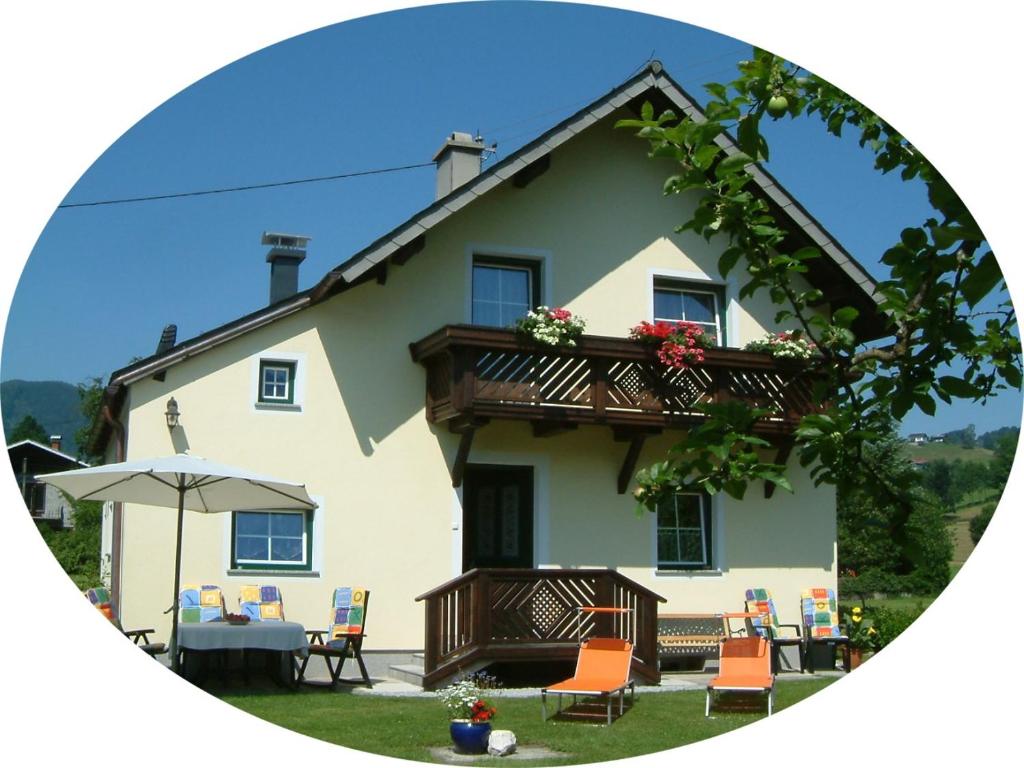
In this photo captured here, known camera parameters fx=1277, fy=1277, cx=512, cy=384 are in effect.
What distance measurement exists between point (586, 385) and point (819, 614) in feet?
13.8

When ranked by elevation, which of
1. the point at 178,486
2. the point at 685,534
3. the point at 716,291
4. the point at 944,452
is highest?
the point at 716,291

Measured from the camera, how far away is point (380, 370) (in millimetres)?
14250

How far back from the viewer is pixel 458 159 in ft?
51.9

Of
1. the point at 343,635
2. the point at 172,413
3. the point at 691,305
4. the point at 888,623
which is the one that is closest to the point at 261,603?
the point at 343,635

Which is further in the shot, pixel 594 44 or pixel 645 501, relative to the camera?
pixel 594 44

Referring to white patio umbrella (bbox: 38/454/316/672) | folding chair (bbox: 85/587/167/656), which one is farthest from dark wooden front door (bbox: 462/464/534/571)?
folding chair (bbox: 85/587/167/656)

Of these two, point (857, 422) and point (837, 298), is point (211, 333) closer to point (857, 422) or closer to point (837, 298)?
point (837, 298)

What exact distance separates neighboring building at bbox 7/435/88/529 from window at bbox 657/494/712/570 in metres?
6.81

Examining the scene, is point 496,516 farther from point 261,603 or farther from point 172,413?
point 172,413

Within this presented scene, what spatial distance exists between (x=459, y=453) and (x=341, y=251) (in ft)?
8.47

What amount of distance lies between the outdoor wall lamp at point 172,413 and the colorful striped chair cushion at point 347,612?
245cm

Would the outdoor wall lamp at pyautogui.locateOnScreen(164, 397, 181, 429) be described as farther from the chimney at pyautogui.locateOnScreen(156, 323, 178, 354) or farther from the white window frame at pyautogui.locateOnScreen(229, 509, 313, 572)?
the white window frame at pyautogui.locateOnScreen(229, 509, 313, 572)

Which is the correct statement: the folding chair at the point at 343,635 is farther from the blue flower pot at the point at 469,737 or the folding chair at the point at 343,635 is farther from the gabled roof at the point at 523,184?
the blue flower pot at the point at 469,737

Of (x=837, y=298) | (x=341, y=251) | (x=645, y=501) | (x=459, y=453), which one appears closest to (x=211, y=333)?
(x=341, y=251)
